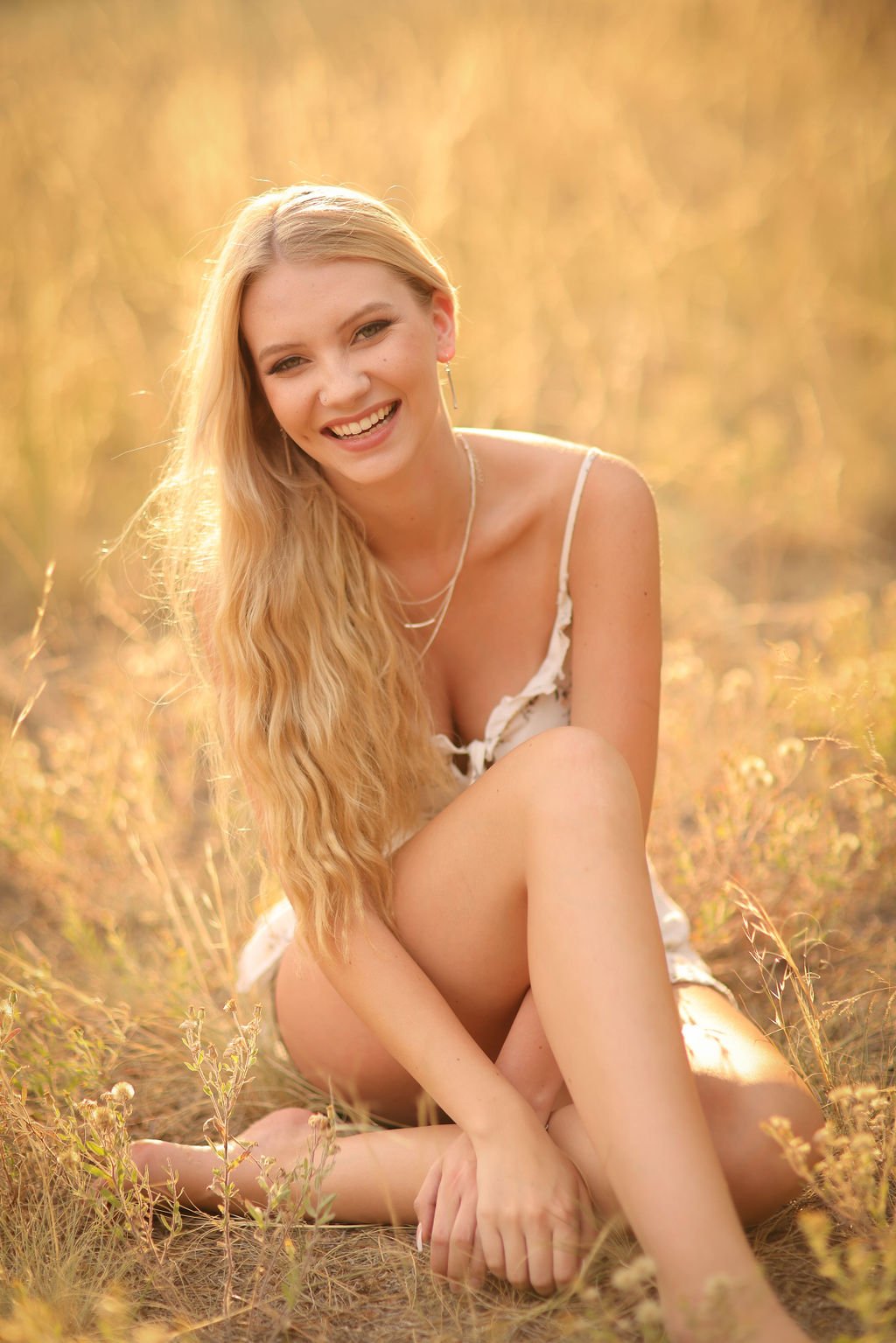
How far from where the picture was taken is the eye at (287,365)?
186 cm

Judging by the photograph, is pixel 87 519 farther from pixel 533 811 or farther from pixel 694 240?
pixel 533 811

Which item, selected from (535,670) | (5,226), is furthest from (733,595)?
(5,226)

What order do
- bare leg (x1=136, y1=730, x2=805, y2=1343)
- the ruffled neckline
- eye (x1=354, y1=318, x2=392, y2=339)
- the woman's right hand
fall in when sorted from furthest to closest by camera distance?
the ruffled neckline → eye (x1=354, y1=318, x2=392, y2=339) → the woman's right hand → bare leg (x1=136, y1=730, x2=805, y2=1343)

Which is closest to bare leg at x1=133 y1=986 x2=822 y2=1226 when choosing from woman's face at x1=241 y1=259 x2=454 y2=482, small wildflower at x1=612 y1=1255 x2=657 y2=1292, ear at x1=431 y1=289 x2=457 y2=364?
small wildflower at x1=612 y1=1255 x2=657 y2=1292

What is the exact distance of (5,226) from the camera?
4293 mm

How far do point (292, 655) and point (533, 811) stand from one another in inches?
20.7

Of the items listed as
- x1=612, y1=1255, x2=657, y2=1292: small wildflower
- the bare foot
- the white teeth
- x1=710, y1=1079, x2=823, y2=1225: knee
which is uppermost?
the white teeth

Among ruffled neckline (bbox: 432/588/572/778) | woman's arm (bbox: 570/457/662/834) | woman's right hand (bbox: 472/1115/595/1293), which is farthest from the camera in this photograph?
ruffled neckline (bbox: 432/588/572/778)

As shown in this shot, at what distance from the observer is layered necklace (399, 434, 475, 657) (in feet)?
6.92

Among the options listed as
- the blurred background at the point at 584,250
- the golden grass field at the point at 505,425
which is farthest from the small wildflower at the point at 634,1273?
the blurred background at the point at 584,250

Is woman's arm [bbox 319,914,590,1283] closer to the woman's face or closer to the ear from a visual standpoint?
the woman's face

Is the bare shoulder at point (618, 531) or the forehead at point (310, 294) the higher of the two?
the forehead at point (310, 294)

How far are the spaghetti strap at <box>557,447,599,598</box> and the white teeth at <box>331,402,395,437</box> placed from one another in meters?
0.37

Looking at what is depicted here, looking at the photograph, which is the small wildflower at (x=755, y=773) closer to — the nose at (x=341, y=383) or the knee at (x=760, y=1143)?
the knee at (x=760, y=1143)
